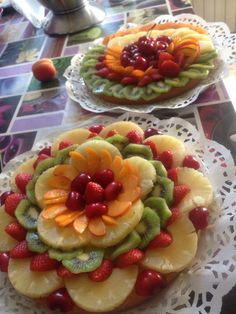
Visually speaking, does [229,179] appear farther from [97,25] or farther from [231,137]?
[97,25]

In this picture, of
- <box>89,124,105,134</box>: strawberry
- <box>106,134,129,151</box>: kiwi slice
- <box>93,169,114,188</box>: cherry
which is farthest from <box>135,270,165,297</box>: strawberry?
<box>89,124,105,134</box>: strawberry

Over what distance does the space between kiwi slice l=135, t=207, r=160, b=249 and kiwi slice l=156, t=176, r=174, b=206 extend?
0.04 metres

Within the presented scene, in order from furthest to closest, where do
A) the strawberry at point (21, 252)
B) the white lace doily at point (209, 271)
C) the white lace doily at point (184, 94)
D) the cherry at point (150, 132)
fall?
the white lace doily at point (184, 94), the cherry at point (150, 132), the strawberry at point (21, 252), the white lace doily at point (209, 271)

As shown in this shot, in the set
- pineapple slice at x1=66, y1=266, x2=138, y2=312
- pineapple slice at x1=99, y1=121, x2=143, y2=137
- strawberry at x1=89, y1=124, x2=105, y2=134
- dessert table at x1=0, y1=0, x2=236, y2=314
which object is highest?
pineapple slice at x1=99, y1=121, x2=143, y2=137

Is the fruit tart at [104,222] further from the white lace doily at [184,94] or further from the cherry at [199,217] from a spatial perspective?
the white lace doily at [184,94]

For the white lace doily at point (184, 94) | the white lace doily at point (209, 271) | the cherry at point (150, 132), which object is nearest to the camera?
the white lace doily at point (209, 271)

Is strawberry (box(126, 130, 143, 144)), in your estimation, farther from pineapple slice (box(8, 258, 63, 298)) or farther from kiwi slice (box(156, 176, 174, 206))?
pineapple slice (box(8, 258, 63, 298))

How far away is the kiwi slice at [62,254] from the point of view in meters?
0.73

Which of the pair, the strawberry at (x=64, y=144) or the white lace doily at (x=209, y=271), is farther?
the strawberry at (x=64, y=144)

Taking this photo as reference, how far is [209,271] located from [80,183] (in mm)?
299

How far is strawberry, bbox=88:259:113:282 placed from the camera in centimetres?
69

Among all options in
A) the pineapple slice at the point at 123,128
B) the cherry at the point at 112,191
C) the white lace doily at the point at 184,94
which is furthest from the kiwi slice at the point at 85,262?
the white lace doily at the point at 184,94

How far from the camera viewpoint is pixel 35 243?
2.52 feet

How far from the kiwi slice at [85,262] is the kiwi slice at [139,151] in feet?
0.81
